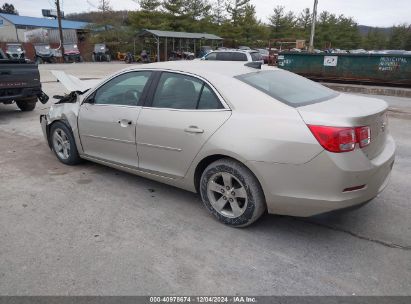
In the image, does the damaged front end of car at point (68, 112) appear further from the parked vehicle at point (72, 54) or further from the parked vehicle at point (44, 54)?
the parked vehicle at point (72, 54)

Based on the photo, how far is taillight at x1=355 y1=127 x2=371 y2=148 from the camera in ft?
9.00

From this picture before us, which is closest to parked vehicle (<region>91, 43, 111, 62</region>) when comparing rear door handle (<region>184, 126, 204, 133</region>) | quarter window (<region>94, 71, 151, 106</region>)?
quarter window (<region>94, 71, 151, 106</region>)

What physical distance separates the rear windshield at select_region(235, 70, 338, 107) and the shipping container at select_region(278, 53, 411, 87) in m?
11.5

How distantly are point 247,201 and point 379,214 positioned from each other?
4.81 feet

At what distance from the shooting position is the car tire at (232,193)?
3057 mm

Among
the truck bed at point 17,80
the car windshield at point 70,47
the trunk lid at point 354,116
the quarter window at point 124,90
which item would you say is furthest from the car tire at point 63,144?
the car windshield at point 70,47

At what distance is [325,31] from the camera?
190ft

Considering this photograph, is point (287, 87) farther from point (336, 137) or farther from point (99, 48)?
point (99, 48)

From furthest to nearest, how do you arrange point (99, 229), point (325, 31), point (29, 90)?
1. point (325, 31)
2. point (29, 90)
3. point (99, 229)

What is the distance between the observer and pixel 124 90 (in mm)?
4121

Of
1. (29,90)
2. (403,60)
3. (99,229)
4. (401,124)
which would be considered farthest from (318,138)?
(403,60)

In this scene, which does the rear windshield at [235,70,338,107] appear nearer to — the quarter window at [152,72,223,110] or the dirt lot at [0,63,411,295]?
the quarter window at [152,72,223,110]

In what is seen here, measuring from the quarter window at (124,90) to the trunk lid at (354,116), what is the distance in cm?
183

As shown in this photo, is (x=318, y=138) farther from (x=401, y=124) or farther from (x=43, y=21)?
(x=43, y=21)
